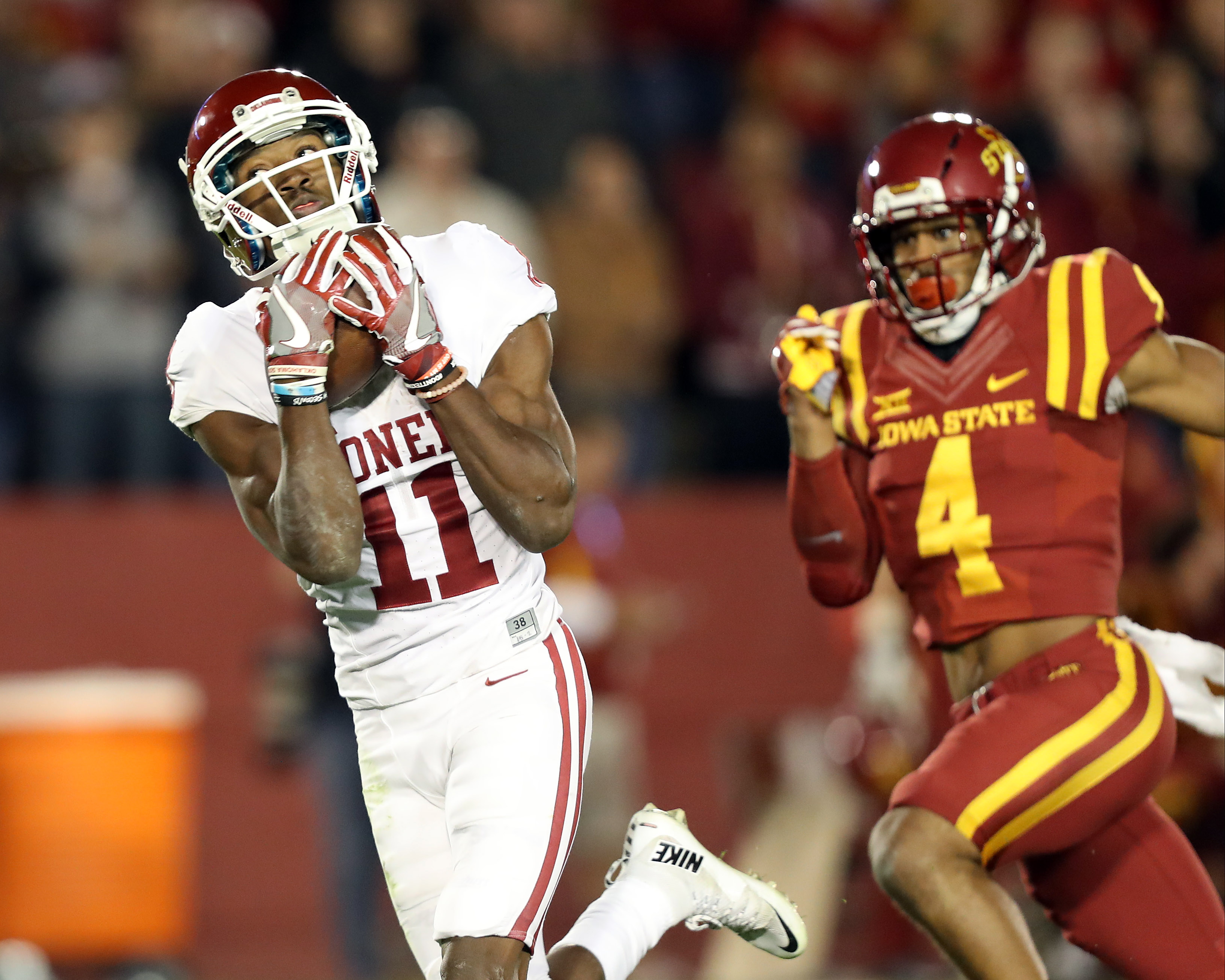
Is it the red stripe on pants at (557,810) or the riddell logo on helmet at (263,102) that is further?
the riddell logo on helmet at (263,102)

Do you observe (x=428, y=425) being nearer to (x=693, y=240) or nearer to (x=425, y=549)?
(x=425, y=549)

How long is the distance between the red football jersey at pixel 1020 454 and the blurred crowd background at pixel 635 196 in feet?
9.95

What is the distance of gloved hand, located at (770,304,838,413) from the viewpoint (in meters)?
4.09

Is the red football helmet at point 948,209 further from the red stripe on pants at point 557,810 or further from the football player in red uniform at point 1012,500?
the red stripe on pants at point 557,810

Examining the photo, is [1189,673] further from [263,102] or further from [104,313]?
[104,313]

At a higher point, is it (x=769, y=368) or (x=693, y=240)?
(x=693, y=240)

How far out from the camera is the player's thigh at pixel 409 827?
11.5 ft

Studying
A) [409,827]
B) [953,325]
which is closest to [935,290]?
[953,325]

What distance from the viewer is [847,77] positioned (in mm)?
9406

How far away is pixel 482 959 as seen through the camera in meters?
3.23

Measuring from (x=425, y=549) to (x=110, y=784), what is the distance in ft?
14.6

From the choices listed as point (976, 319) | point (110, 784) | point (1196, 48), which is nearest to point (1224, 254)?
point (1196, 48)

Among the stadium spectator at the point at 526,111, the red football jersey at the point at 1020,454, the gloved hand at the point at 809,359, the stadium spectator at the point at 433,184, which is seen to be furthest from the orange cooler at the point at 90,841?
the red football jersey at the point at 1020,454

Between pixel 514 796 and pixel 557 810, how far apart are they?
104 mm
